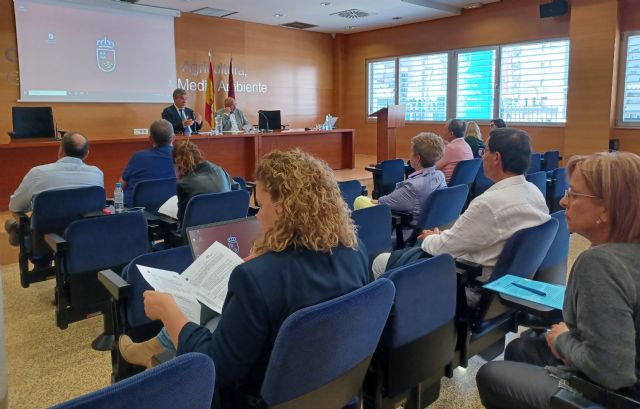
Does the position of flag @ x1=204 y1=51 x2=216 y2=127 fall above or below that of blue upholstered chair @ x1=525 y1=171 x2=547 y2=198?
above

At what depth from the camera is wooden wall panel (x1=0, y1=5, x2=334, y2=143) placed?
24.3 feet

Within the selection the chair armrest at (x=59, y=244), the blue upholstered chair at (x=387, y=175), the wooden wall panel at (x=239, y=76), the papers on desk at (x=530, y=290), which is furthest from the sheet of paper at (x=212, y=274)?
the wooden wall panel at (x=239, y=76)

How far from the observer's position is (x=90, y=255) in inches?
108

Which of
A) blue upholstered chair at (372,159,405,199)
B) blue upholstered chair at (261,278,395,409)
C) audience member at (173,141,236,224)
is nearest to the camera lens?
blue upholstered chair at (261,278,395,409)

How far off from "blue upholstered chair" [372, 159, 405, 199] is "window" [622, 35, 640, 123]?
468 cm

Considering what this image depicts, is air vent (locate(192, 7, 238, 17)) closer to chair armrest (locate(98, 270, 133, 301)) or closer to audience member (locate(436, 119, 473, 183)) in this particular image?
audience member (locate(436, 119, 473, 183))

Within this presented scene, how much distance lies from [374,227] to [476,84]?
7.58 metres

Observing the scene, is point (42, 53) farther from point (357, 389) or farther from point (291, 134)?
point (357, 389)

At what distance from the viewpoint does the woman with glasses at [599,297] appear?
1246mm

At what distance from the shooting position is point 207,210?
320 cm

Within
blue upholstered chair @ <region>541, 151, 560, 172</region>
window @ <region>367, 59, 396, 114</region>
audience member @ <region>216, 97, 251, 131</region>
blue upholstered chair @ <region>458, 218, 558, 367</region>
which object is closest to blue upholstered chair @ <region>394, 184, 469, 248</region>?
blue upholstered chair @ <region>458, 218, 558, 367</region>

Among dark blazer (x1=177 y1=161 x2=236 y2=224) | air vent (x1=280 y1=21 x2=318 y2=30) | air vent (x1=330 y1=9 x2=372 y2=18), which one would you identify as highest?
air vent (x1=280 y1=21 x2=318 y2=30)

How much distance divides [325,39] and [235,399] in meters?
10.9

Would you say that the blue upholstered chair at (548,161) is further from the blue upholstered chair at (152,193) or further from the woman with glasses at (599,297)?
the woman with glasses at (599,297)
